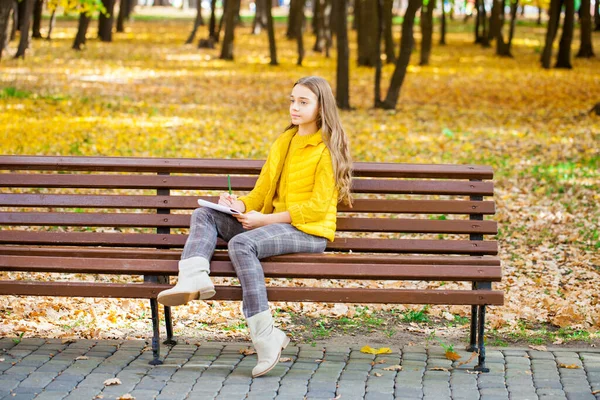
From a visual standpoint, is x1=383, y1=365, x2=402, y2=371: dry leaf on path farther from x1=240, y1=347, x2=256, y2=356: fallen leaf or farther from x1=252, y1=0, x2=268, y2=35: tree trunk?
x1=252, y1=0, x2=268, y2=35: tree trunk

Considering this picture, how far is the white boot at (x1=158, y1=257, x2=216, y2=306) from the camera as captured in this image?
4.42 meters

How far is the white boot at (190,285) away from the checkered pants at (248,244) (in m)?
0.07

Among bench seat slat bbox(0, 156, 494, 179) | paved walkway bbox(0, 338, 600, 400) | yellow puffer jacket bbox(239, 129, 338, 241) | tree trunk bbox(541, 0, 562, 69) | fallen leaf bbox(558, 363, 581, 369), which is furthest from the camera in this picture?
tree trunk bbox(541, 0, 562, 69)

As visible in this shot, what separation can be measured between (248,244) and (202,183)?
75 centimetres

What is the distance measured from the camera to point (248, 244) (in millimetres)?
4582

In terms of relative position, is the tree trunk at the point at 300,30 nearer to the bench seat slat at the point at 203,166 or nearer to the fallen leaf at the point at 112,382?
the bench seat slat at the point at 203,166

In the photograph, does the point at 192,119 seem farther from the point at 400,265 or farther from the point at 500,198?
the point at 400,265

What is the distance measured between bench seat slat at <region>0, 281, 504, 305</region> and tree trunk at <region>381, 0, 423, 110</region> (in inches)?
528

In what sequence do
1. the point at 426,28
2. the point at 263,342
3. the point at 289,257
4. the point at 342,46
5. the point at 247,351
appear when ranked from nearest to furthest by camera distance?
the point at 263,342, the point at 289,257, the point at 247,351, the point at 342,46, the point at 426,28

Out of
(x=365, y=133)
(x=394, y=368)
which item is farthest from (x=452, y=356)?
(x=365, y=133)

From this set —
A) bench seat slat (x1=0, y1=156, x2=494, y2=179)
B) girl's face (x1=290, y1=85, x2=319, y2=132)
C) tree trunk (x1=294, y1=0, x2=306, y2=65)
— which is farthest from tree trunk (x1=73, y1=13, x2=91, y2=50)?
girl's face (x1=290, y1=85, x2=319, y2=132)

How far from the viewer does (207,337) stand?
537 centimetres

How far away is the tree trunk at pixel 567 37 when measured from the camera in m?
26.2

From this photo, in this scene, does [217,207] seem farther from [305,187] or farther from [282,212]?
[305,187]
